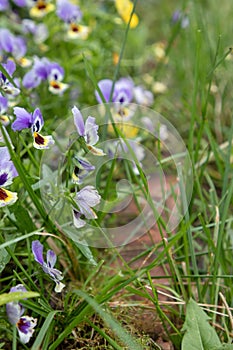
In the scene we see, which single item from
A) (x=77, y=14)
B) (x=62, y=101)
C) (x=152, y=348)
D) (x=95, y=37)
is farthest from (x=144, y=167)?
(x=95, y=37)

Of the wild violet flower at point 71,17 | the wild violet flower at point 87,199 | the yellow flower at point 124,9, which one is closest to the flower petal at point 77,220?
the wild violet flower at point 87,199

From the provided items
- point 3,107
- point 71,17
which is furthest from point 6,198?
point 71,17

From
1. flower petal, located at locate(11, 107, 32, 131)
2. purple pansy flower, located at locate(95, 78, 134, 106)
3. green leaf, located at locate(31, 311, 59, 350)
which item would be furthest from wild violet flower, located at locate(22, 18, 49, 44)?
green leaf, located at locate(31, 311, 59, 350)

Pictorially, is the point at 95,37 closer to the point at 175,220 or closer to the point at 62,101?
the point at 62,101

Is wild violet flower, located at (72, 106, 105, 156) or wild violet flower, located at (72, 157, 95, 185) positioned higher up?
wild violet flower, located at (72, 106, 105, 156)

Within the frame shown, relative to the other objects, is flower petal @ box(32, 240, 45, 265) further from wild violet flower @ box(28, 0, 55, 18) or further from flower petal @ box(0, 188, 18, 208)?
wild violet flower @ box(28, 0, 55, 18)

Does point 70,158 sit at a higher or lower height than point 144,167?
lower
